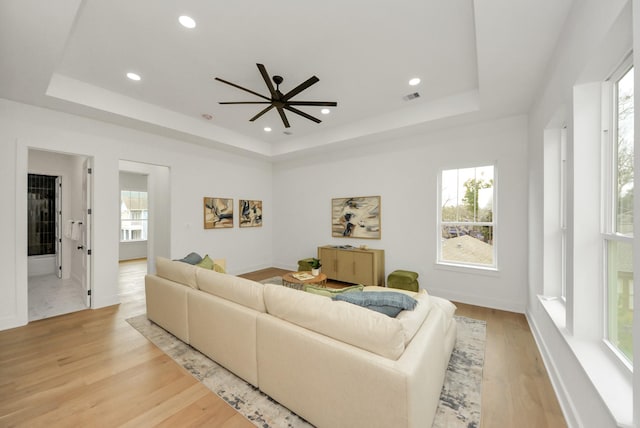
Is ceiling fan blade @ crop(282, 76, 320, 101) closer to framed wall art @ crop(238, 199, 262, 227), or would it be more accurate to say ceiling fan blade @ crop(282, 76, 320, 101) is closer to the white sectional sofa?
the white sectional sofa

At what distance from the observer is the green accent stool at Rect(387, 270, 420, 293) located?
4273 mm

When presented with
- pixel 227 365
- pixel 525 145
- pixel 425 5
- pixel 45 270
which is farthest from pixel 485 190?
pixel 45 270

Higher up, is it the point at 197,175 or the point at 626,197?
the point at 197,175

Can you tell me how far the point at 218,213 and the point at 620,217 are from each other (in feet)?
19.1

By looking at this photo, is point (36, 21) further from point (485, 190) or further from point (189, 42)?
point (485, 190)

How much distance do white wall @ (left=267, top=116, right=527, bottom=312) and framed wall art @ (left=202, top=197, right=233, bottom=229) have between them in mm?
1405

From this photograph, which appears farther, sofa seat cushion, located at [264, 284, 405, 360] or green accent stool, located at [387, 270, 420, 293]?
green accent stool, located at [387, 270, 420, 293]

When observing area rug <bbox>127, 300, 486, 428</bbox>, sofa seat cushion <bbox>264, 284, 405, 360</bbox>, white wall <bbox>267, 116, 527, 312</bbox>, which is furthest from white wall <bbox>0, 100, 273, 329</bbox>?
sofa seat cushion <bbox>264, 284, 405, 360</bbox>

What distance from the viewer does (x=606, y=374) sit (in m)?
1.44

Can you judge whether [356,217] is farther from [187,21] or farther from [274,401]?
[187,21]

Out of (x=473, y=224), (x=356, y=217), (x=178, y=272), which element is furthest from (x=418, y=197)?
(x=178, y=272)

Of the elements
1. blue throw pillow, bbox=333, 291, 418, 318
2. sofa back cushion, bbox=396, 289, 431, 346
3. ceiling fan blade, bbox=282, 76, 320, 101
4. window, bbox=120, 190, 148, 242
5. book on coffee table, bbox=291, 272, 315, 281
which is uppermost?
ceiling fan blade, bbox=282, 76, 320, 101

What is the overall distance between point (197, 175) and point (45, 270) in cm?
432

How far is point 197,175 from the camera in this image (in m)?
5.30
